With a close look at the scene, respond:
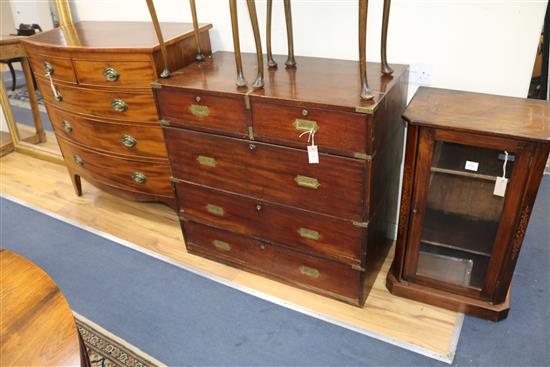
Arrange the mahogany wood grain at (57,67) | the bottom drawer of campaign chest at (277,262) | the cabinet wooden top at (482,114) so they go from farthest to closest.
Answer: the mahogany wood grain at (57,67), the bottom drawer of campaign chest at (277,262), the cabinet wooden top at (482,114)

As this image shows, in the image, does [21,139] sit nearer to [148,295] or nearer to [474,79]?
[148,295]

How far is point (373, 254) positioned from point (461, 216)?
15.4 inches

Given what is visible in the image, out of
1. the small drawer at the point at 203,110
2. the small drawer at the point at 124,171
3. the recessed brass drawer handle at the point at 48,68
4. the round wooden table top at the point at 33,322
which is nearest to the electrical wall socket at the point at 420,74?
the small drawer at the point at 203,110

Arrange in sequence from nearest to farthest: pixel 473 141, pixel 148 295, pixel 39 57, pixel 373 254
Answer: pixel 473 141
pixel 373 254
pixel 148 295
pixel 39 57

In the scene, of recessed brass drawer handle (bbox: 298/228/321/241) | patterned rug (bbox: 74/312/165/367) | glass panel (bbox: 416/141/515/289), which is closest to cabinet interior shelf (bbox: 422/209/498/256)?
glass panel (bbox: 416/141/515/289)

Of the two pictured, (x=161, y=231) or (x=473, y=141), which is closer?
(x=473, y=141)

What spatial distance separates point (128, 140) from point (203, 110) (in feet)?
2.01

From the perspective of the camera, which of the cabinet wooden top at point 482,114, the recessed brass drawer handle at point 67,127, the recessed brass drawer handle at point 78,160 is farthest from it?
the recessed brass drawer handle at point 78,160

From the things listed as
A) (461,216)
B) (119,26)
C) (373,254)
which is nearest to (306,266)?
(373,254)

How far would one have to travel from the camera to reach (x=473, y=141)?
141 centimetres

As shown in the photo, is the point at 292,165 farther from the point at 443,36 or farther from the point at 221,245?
the point at 443,36

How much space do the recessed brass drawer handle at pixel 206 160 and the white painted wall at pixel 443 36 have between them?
25.2 inches

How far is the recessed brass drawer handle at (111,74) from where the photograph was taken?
6.23ft

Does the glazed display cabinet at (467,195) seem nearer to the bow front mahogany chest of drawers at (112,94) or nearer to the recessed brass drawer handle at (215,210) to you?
the recessed brass drawer handle at (215,210)
